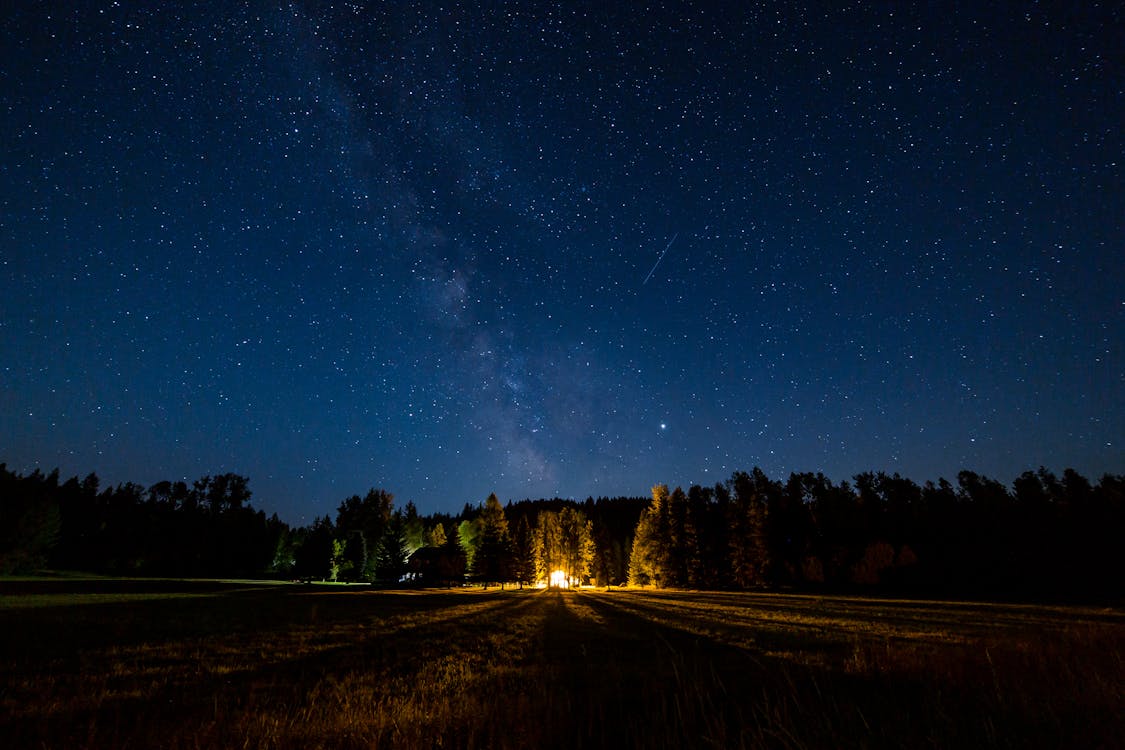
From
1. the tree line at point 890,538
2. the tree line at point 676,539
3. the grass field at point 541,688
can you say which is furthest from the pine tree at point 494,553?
the grass field at point 541,688

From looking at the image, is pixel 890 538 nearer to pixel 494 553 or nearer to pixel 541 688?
pixel 494 553

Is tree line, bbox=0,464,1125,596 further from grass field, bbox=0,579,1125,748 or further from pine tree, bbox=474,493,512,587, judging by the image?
grass field, bbox=0,579,1125,748

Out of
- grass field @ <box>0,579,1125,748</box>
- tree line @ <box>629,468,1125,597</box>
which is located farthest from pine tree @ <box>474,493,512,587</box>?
grass field @ <box>0,579,1125,748</box>

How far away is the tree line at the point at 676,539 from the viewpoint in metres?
59.6

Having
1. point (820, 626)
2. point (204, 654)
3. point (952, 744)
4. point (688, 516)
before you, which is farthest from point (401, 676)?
point (688, 516)

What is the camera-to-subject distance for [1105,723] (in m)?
4.51

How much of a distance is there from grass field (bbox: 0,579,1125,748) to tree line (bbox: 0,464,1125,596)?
182 feet

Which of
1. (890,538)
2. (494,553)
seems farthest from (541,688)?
(890,538)

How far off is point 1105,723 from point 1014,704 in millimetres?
1243

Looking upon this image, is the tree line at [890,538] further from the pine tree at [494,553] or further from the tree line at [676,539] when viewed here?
the pine tree at [494,553]

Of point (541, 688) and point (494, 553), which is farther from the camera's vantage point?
point (494, 553)

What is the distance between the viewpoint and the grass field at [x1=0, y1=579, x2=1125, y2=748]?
5023mm

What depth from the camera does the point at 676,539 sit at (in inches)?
3061

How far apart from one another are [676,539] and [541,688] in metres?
74.4
